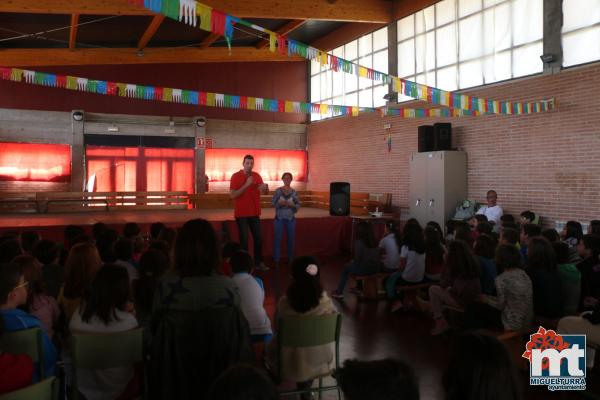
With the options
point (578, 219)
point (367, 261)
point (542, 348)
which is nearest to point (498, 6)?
point (578, 219)

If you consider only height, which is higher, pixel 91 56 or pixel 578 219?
pixel 91 56

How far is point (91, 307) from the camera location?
2.38 m

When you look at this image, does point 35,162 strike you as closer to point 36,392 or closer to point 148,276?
point 148,276

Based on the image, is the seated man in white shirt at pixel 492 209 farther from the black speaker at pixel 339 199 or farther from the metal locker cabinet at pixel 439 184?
the black speaker at pixel 339 199

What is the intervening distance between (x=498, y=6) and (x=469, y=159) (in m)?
2.74

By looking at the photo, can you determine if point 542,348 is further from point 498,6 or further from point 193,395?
point 498,6

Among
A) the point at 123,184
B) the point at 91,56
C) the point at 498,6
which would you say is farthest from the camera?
the point at 123,184

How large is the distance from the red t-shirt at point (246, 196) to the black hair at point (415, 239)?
2.53m

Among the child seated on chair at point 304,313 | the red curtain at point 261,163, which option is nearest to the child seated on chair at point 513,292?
the child seated on chair at point 304,313

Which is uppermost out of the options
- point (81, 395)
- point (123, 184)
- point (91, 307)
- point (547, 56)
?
point (547, 56)

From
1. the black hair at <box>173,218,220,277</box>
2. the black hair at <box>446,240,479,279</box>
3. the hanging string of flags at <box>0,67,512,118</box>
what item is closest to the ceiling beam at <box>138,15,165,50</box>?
the hanging string of flags at <box>0,67,512,118</box>

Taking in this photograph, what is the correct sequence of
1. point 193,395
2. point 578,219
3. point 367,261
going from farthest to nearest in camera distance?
point 578,219 → point 367,261 → point 193,395

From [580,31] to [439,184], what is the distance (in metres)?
3.31

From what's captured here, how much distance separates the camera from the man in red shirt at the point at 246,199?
22.7 ft
